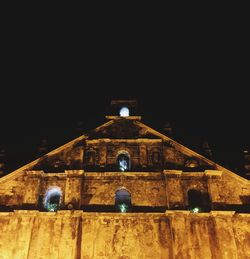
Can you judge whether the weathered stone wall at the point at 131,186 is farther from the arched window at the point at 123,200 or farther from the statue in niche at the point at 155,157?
the statue in niche at the point at 155,157

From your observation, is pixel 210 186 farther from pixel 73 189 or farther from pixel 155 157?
pixel 73 189

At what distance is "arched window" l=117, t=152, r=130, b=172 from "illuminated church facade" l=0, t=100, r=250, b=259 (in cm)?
5

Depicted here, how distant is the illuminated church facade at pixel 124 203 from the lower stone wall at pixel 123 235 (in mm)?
42

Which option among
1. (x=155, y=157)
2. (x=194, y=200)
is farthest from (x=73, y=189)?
(x=194, y=200)

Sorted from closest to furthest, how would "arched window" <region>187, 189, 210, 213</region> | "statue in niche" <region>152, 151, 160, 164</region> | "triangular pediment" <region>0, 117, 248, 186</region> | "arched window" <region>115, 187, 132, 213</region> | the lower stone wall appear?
the lower stone wall → "arched window" <region>187, 189, 210, 213</region> → "arched window" <region>115, 187, 132, 213</region> → "triangular pediment" <region>0, 117, 248, 186</region> → "statue in niche" <region>152, 151, 160, 164</region>

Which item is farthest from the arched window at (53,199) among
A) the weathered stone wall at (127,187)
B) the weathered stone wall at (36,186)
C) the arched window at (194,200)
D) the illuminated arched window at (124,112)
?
the arched window at (194,200)

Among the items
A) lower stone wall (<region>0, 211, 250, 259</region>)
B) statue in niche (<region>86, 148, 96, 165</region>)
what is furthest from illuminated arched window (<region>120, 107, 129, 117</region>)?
lower stone wall (<region>0, 211, 250, 259</region>)

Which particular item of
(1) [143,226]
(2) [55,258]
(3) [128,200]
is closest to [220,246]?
(1) [143,226]

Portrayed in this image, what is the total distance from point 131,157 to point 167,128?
2718 millimetres

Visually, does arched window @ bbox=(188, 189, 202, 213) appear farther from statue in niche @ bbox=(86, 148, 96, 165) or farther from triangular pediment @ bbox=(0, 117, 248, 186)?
statue in niche @ bbox=(86, 148, 96, 165)

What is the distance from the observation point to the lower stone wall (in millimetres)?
17547

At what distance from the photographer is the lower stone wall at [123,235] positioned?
17547 millimetres

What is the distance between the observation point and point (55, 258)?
17391mm

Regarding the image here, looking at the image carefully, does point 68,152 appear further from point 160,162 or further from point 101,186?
point 160,162
